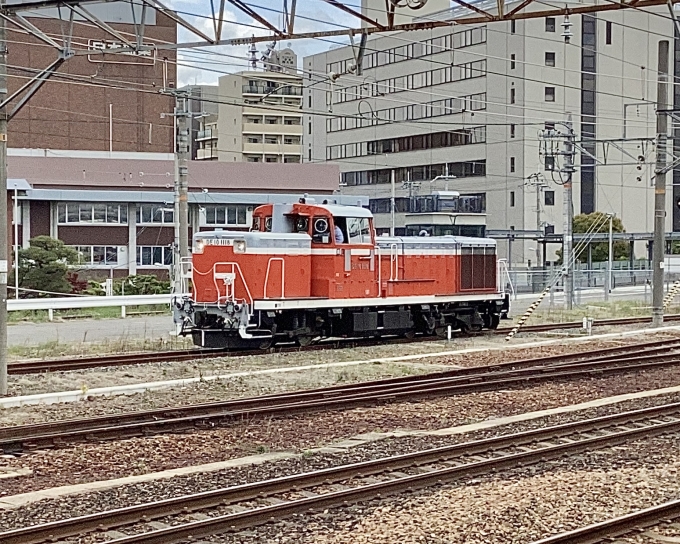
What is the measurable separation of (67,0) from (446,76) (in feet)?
207

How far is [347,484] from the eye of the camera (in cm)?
968

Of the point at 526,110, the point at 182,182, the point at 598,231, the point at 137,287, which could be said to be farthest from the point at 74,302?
the point at 526,110

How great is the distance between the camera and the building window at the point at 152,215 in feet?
172

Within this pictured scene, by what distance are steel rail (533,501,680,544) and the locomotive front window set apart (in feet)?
47.5

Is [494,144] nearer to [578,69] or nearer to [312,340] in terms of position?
[578,69]

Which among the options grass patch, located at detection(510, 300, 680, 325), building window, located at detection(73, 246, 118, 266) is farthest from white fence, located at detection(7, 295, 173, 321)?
building window, located at detection(73, 246, 118, 266)

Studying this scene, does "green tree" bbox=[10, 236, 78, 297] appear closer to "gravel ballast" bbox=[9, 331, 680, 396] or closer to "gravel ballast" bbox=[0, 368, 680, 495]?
"gravel ballast" bbox=[9, 331, 680, 396]

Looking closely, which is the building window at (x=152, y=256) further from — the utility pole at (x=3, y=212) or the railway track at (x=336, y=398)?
the utility pole at (x=3, y=212)

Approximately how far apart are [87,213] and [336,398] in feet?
127

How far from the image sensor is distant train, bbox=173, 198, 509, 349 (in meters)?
21.1

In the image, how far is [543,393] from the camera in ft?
52.7

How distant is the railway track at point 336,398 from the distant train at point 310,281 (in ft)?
14.7

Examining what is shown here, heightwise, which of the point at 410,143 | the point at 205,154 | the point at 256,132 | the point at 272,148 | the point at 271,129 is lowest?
the point at 410,143

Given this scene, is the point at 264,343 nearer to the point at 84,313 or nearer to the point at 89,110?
the point at 84,313
